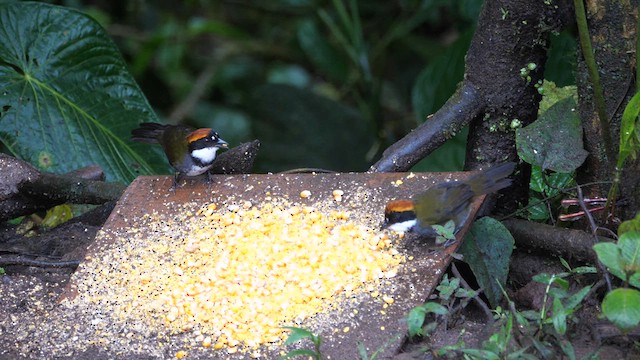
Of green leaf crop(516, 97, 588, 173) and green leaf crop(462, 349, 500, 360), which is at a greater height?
green leaf crop(516, 97, 588, 173)

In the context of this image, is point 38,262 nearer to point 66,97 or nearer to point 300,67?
point 66,97

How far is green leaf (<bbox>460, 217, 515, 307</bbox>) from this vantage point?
3438 millimetres

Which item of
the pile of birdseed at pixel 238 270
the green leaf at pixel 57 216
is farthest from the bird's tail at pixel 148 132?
the pile of birdseed at pixel 238 270

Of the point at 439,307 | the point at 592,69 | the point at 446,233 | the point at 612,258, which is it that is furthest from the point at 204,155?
the point at 612,258

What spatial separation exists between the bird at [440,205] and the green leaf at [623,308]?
779 millimetres

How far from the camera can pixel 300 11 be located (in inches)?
311

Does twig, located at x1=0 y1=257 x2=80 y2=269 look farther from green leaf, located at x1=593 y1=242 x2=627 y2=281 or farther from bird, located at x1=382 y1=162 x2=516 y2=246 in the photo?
green leaf, located at x1=593 y1=242 x2=627 y2=281

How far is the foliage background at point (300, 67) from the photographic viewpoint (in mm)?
6914

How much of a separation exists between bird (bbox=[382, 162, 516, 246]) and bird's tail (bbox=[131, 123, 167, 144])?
1.61m

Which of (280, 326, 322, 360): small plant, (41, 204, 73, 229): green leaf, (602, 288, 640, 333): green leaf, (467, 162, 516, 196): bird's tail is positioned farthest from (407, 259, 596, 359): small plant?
(41, 204, 73, 229): green leaf

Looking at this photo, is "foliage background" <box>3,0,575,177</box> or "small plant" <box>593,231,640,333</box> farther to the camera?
"foliage background" <box>3,0,575,177</box>

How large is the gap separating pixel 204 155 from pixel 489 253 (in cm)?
131

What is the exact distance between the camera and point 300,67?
9.09 m

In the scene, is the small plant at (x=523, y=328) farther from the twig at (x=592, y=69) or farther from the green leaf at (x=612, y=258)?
the twig at (x=592, y=69)
